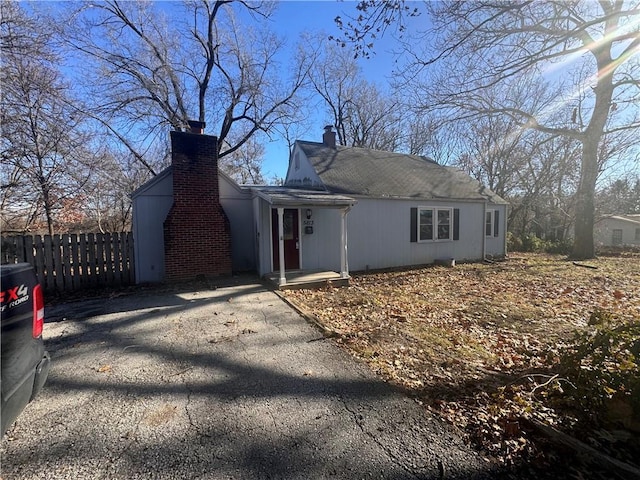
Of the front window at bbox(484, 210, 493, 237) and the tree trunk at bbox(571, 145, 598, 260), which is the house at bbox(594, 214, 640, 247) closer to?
the tree trunk at bbox(571, 145, 598, 260)

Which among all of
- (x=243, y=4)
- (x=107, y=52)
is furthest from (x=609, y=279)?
(x=107, y=52)

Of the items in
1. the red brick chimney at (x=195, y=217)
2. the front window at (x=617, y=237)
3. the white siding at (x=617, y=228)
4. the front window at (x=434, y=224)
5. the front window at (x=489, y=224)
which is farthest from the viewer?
the front window at (x=617, y=237)

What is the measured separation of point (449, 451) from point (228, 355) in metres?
2.84

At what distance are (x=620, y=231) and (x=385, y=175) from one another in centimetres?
4052

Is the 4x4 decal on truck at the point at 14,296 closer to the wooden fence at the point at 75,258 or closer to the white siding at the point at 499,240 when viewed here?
the wooden fence at the point at 75,258

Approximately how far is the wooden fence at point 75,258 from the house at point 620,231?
44.9m

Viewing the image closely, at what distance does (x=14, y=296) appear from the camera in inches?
78.0

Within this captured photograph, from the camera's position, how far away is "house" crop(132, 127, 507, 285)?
8773 millimetres

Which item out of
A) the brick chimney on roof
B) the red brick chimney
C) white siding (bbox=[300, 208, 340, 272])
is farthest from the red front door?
the brick chimney on roof

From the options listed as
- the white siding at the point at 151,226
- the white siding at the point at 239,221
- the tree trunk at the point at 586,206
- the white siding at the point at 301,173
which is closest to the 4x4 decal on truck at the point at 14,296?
the white siding at the point at 151,226

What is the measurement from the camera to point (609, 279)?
9656 millimetres

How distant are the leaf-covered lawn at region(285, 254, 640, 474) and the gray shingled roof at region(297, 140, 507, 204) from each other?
358cm

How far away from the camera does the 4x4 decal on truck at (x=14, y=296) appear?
1873mm

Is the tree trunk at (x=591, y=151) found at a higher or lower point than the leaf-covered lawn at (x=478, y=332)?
higher
